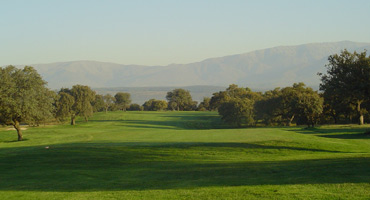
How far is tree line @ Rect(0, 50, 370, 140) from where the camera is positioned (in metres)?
42.8

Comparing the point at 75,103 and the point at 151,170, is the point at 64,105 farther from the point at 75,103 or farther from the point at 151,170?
the point at 151,170

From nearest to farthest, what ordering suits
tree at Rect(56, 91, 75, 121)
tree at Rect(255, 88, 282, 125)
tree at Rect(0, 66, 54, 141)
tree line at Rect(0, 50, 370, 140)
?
1. tree line at Rect(0, 50, 370, 140)
2. tree at Rect(0, 66, 54, 141)
3. tree at Rect(56, 91, 75, 121)
4. tree at Rect(255, 88, 282, 125)

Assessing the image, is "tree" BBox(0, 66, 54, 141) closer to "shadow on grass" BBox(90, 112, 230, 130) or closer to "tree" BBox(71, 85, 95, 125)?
"tree" BBox(71, 85, 95, 125)

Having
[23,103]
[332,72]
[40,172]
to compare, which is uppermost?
[332,72]

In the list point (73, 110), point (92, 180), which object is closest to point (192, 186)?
point (92, 180)

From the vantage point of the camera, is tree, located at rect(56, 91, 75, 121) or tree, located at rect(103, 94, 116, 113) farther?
tree, located at rect(103, 94, 116, 113)

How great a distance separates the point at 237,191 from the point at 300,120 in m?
80.8

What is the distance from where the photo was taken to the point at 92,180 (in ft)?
63.7

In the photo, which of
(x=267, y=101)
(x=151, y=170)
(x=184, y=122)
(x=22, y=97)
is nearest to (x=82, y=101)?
(x=184, y=122)

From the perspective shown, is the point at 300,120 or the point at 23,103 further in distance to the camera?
the point at 300,120

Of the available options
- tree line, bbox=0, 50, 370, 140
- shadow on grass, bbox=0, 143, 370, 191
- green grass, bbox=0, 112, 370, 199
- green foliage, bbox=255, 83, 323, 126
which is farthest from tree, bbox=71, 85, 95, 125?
shadow on grass, bbox=0, 143, 370, 191

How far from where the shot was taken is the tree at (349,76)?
41.0m

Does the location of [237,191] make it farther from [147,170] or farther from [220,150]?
[220,150]

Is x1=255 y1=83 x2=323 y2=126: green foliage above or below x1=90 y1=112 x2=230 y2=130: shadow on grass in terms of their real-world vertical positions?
above
